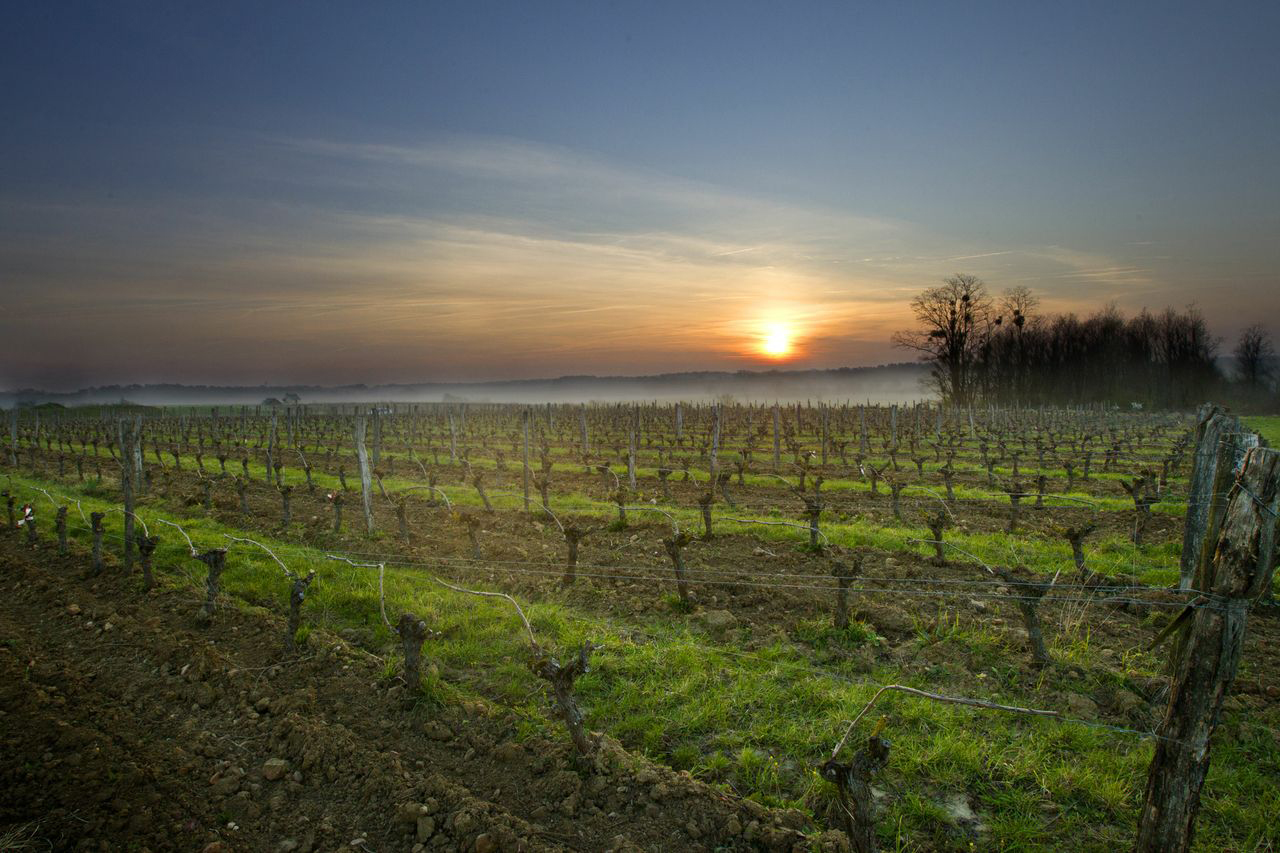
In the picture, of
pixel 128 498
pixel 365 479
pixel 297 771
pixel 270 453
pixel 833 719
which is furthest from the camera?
pixel 270 453

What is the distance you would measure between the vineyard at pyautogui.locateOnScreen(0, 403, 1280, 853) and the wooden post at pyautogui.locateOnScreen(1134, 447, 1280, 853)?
0.07 ft

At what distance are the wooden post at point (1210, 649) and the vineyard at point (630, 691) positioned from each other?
22 millimetres

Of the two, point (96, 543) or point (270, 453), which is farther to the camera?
point (270, 453)

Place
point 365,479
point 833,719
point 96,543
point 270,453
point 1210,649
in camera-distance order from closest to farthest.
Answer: point 1210,649 → point 833,719 → point 96,543 → point 365,479 → point 270,453

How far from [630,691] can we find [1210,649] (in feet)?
14.1

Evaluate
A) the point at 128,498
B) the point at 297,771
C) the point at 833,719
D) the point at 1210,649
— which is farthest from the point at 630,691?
the point at 128,498

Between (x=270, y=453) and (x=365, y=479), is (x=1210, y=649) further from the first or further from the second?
(x=270, y=453)

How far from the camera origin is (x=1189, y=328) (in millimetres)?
72250

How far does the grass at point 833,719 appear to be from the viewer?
4.26m

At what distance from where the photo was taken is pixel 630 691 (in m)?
5.92

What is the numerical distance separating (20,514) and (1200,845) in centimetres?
1967

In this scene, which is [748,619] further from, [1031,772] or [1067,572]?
[1067,572]

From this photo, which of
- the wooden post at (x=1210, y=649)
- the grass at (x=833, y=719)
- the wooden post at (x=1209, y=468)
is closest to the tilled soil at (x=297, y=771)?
the grass at (x=833, y=719)

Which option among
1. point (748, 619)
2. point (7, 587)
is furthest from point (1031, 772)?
point (7, 587)
